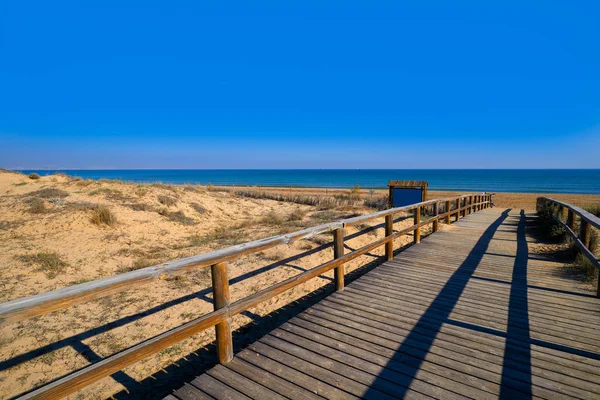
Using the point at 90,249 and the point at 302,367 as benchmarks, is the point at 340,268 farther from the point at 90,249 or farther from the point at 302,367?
the point at 90,249

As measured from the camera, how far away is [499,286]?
5.18 m

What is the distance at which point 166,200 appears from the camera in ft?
51.4

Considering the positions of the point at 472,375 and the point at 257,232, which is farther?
the point at 257,232

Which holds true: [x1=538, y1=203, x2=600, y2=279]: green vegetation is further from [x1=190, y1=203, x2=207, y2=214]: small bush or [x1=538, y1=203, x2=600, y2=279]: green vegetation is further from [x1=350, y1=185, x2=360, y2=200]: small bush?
[x1=190, y1=203, x2=207, y2=214]: small bush

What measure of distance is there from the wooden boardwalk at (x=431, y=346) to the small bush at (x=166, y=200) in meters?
12.5

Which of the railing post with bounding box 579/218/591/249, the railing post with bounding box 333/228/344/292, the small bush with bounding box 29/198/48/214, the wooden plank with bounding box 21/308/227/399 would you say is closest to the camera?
the wooden plank with bounding box 21/308/227/399

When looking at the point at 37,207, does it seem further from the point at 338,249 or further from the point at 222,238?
the point at 338,249

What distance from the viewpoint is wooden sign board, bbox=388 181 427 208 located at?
1493 centimetres

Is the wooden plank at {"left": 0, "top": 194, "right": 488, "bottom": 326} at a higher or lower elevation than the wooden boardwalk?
higher

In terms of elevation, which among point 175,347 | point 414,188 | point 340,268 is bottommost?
point 175,347

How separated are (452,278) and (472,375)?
2967 millimetres

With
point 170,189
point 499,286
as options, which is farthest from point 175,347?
point 170,189

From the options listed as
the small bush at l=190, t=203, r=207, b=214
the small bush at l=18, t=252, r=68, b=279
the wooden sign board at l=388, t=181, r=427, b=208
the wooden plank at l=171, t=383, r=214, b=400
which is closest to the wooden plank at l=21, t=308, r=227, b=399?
the wooden plank at l=171, t=383, r=214, b=400

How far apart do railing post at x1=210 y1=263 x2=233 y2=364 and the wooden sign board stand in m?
13.1
